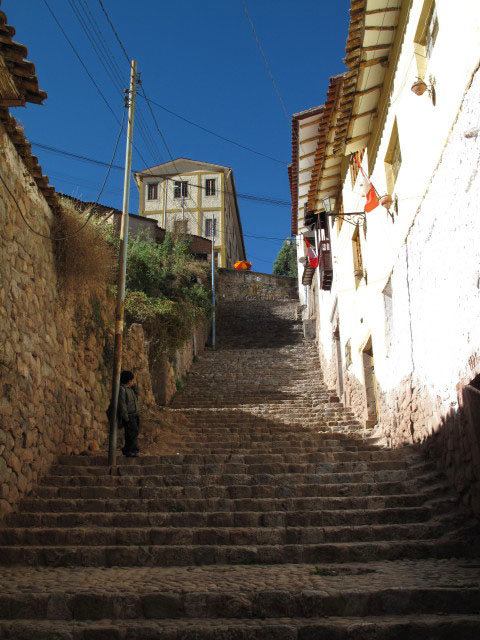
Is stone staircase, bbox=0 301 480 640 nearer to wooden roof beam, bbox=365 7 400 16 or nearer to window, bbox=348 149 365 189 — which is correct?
window, bbox=348 149 365 189

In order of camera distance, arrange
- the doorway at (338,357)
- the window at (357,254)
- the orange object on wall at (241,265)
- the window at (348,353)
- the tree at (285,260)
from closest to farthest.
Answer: the window at (357,254) → the window at (348,353) → the doorway at (338,357) → the orange object on wall at (241,265) → the tree at (285,260)

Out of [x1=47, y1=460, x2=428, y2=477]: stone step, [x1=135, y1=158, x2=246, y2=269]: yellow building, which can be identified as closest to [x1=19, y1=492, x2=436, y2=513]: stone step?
[x1=47, y1=460, x2=428, y2=477]: stone step

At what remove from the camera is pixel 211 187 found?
40.0m

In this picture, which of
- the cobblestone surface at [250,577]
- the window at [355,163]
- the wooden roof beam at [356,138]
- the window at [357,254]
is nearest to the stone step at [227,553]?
the cobblestone surface at [250,577]

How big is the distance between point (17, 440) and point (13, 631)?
3.16m

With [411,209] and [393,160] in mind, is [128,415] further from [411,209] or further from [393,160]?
[393,160]

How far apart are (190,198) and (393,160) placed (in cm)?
3151

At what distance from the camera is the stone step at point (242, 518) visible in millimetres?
5898

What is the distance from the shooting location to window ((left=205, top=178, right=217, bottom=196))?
1572 inches

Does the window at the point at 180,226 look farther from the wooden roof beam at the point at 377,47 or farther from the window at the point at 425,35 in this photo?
the window at the point at 425,35

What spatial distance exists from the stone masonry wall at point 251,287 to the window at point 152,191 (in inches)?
391

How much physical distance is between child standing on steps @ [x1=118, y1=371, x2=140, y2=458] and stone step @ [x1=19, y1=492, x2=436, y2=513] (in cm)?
194

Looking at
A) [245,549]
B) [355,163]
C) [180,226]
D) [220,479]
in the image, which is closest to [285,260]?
[180,226]

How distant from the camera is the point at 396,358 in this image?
883 cm
